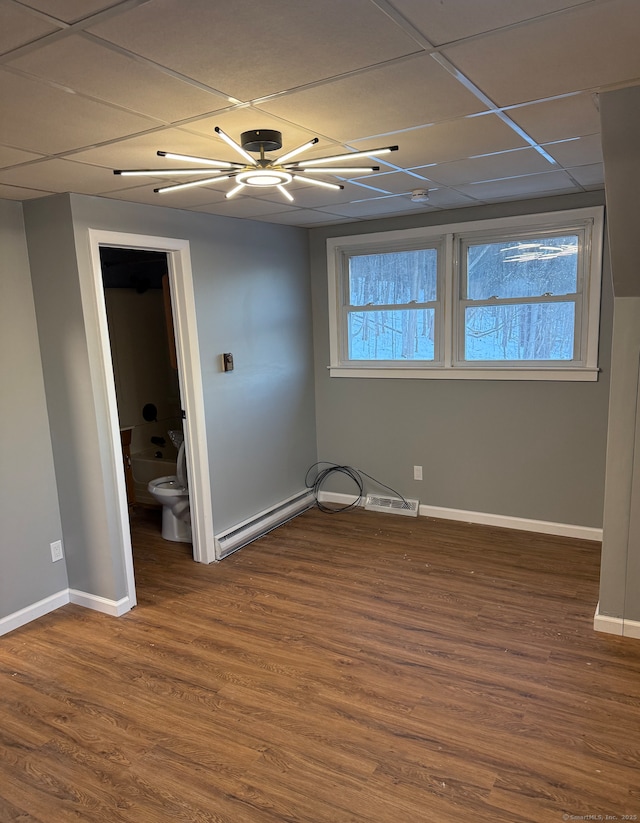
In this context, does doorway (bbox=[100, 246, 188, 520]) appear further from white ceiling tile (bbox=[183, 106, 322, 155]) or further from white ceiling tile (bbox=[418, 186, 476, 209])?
white ceiling tile (bbox=[183, 106, 322, 155])

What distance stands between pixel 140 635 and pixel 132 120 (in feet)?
8.17

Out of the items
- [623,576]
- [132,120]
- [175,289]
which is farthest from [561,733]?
[175,289]

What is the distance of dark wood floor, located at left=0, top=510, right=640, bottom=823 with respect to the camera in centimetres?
200

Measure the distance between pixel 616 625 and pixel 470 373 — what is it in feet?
6.51

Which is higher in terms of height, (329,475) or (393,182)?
(393,182)

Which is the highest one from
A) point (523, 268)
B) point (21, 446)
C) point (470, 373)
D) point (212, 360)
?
point (523, 268)

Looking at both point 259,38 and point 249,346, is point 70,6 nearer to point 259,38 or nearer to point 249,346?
point 259,38

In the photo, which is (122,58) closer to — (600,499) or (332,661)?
(332,661)

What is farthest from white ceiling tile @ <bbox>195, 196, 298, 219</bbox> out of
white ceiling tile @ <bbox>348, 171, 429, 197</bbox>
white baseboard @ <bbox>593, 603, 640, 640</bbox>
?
white baseboard @ <bbox>593, 603, 640, 640</bbox>

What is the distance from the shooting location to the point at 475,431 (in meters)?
4.34

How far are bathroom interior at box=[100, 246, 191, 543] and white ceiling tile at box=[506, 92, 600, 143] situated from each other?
3385mm

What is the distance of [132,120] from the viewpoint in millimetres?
1927

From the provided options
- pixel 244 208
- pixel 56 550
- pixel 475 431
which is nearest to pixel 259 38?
pixel 244 208

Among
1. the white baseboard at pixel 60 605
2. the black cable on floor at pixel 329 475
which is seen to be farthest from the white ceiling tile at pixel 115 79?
the black cable on floor at pixel 329 475
